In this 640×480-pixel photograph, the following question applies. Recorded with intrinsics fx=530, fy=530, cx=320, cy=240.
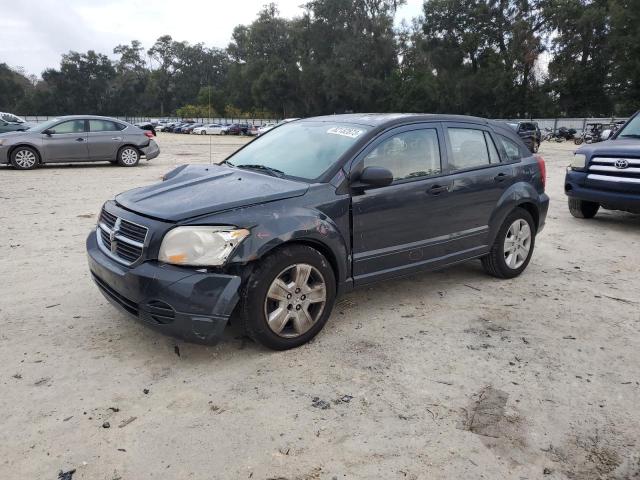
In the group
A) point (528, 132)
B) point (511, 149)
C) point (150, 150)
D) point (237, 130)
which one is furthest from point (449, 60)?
point (511, 149)

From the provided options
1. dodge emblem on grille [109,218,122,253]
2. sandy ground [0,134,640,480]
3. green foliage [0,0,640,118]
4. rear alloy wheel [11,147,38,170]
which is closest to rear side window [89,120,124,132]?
rear alloy wheel [11,147,38,170]

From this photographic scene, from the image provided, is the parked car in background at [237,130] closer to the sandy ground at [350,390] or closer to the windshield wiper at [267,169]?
the sandy ground at [350,390]

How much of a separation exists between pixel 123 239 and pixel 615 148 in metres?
7.27

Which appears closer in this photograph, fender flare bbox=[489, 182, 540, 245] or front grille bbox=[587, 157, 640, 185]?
fender flare bbox=[489, 182, 540, 245]

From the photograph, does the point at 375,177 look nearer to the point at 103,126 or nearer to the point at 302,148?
the point at 302,148

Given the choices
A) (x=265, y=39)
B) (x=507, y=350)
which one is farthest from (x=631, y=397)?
(x=265, y=39)

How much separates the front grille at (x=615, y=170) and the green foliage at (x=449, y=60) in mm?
43297

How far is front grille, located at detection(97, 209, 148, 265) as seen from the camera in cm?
355

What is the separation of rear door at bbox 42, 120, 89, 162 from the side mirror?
12.8m

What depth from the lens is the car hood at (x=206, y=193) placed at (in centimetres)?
356

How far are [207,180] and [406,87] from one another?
62.4 meters

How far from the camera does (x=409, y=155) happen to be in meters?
4.55

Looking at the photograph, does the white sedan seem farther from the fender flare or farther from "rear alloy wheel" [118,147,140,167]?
the fender flare

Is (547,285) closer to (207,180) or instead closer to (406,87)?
(207,180)
